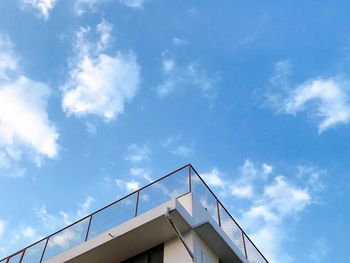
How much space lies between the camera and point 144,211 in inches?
562

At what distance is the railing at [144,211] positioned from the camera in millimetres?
14688

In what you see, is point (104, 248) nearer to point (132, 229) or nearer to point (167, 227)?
point (132, 229)

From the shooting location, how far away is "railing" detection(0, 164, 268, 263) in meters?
14.7

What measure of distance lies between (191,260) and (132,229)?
2.00 metres

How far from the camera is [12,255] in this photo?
56.3ft

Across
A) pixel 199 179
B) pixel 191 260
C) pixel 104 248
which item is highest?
pixel 199 179

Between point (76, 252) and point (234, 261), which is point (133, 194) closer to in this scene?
point (76, 252)

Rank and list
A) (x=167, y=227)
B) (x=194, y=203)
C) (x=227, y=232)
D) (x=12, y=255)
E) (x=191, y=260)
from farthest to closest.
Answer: (x=12, y=255) → (x=227, y=232) → (x=194, y=203) → (x=167, y=227) → (x=191, y=260)

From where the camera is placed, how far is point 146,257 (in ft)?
44.9

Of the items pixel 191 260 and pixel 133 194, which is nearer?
pixel 191 260

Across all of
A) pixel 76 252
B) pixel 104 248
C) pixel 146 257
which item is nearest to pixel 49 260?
pixel 76 252

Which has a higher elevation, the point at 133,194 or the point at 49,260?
the point at 133,194

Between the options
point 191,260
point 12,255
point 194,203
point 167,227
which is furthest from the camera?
point 12,255

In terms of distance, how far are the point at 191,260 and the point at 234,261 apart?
96.6 inches
